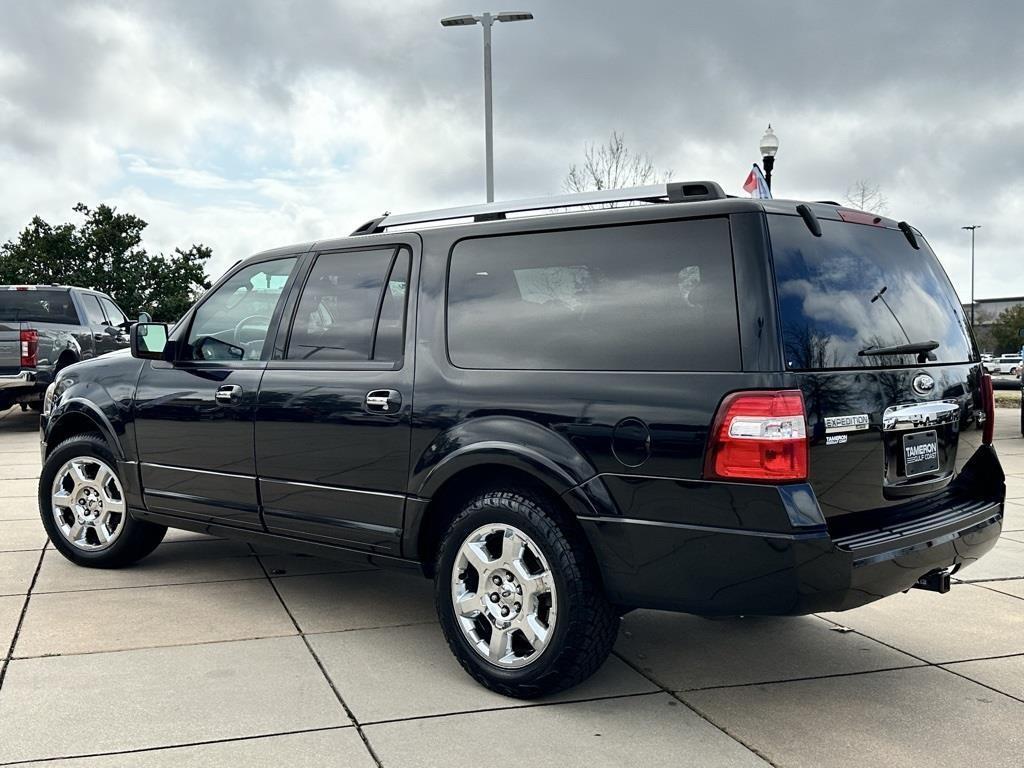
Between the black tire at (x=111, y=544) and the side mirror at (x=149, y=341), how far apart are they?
65 centimetres

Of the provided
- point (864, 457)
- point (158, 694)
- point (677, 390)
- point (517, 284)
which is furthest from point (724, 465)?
point (158, 694)

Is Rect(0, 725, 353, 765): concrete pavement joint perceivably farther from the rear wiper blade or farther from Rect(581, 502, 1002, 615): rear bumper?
the rear wiper blade

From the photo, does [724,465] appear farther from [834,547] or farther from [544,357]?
[544,357]

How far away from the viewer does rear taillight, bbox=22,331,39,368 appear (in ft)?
47.3

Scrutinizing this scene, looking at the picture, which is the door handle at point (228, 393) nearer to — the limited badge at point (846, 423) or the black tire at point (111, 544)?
the black tire at point (111, 544)

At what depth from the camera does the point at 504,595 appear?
402 cm

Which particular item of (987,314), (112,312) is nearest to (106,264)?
(112,312)

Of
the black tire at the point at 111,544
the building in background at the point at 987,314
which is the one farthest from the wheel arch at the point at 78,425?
the building in background at the point at 987,314

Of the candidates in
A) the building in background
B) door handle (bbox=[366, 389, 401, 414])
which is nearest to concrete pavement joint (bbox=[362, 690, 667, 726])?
door handle (bbox=[366, 389, 401, 414])

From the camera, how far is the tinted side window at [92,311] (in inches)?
628

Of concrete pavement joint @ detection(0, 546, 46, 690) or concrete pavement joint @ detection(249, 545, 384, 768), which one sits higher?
concrete pavement joint @ detection(0, 546, 46, 690)

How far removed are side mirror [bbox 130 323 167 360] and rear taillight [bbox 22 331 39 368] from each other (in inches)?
391

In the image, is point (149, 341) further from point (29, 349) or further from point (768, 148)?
point (768, 148)

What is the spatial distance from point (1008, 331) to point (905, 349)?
3576 inches
